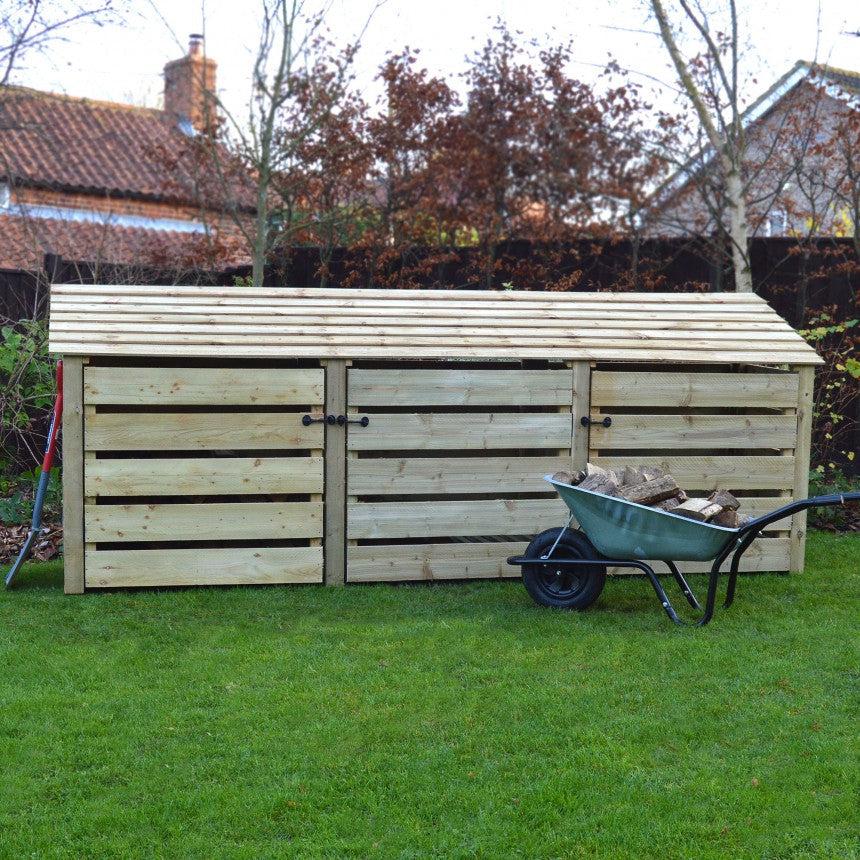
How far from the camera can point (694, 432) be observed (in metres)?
6.41

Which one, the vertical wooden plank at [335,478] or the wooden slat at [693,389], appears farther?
the wooden slat at [693,389]

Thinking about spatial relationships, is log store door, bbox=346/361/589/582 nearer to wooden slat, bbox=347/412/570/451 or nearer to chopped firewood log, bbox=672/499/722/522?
wooden slat, bbox=347/412/570/451

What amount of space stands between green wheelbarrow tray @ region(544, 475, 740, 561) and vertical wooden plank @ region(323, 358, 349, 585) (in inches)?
52.5

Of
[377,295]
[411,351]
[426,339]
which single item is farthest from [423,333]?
[377,295]

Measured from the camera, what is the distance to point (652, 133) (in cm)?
1032

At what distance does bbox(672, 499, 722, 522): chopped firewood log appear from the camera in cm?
522

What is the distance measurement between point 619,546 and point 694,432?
4.45ft

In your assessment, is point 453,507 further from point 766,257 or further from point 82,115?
point 82,115

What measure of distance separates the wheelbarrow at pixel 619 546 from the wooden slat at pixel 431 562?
61cm

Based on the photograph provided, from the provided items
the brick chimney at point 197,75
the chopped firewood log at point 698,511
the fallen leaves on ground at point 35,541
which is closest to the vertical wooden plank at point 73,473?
the fallen leaves on ground at point 35,541

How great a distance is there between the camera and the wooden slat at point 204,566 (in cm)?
591

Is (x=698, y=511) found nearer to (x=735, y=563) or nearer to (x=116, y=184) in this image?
(x=735, y=563)

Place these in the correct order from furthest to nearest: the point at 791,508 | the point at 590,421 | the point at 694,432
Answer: the point at 694,432
the point at 590,421
the point at 791,508

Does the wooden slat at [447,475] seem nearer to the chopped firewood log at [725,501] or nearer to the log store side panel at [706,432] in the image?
the log store side panel at [706,432]
